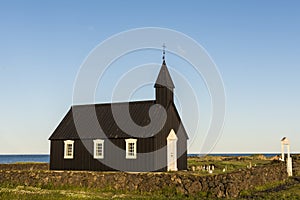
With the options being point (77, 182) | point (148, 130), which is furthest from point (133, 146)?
point (77, 182)

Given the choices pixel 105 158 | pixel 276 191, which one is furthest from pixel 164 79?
pixel 276 191

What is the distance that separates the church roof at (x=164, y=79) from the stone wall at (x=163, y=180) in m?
9.11

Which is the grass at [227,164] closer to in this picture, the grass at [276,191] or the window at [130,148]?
the grass at [276,191]

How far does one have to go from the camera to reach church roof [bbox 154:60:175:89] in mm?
35812

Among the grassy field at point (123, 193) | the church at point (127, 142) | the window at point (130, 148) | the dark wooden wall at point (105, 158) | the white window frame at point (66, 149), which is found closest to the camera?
the grassy field at point (123, 193)

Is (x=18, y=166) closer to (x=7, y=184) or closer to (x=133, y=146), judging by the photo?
(x=7, y=184)

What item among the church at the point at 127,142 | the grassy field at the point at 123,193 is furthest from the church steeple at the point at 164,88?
the grassy field at the point at 123,193

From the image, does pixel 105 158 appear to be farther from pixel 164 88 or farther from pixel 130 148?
pixel 164 88

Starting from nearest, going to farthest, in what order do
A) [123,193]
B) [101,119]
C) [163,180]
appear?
[163,180], [123,193], [101,119]

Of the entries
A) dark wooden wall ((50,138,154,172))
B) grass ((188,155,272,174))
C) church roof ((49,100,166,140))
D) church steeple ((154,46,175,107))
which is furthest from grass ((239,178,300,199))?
church steeple ((154,46,175,107))

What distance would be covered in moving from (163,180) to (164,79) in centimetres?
1081

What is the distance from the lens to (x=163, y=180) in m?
28.3

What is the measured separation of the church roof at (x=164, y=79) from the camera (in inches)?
1410

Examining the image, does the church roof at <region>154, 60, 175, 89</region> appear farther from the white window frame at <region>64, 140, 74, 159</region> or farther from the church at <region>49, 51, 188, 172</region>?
the white window frame at <region>64, 140, 74, 159</region>
